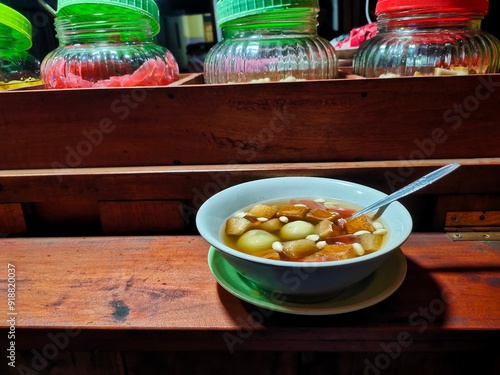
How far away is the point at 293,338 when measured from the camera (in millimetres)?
609

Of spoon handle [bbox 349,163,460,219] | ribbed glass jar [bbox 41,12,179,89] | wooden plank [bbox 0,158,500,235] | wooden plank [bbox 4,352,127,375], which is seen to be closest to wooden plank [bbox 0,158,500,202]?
wooden plank [bbox 0,158,500,235]

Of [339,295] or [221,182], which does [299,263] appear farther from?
[221,182]

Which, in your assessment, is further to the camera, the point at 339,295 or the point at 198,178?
the point at 198,178

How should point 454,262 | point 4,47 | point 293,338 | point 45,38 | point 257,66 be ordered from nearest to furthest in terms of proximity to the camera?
point 293,338 < point 454,262 < point 257,66 < point 4,47 < point 45,38

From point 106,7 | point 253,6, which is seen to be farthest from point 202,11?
point 253,6

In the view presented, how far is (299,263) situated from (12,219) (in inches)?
29.5

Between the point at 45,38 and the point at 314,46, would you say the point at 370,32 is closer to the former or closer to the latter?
the point at 314,46

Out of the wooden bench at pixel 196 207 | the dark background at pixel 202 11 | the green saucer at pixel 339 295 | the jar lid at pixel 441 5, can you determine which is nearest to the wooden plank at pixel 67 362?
the wooden bench at pixel 196 207

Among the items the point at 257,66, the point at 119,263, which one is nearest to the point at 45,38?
the point at 257,66

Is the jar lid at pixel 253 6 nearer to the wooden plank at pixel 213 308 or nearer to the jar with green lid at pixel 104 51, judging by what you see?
the jar with green lid at pixel 104 51

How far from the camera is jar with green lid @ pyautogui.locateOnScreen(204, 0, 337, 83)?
3.04 feet

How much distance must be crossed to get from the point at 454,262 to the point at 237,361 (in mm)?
458

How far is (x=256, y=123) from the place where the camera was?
0.83 meters

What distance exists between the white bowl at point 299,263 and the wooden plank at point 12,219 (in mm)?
516
